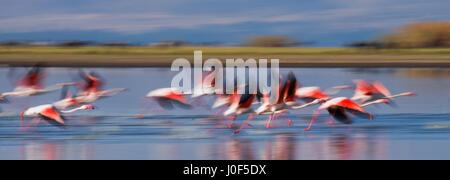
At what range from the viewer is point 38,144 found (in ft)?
33.6

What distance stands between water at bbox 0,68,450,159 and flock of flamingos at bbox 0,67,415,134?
17 centimetres

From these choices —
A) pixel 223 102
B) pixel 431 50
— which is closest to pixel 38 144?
pixel 223 102

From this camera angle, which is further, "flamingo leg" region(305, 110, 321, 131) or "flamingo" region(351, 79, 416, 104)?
"flamingo" region(351, 79, 416, 104)

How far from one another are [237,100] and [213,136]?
1.00 m

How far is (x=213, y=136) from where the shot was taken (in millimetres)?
10922

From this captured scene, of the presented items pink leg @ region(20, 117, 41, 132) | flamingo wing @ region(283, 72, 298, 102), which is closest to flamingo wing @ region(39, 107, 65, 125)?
pink leg @ region(20, 117, 41, 132)

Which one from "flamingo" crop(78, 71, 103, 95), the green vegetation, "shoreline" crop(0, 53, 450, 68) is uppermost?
the green vegetation

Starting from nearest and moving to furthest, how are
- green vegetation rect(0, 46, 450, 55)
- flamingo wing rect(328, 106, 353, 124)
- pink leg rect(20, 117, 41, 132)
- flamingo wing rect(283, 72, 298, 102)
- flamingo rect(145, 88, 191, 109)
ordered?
flamingo wing rect(283, 72, 298, 102), pink leg rect(20, 117, 41, 132), flamingo wing rect(328, 106, 353, 124), flamingo rect(145, 88, 191, 109), green vegetation rect(0, 46, 450, 55)

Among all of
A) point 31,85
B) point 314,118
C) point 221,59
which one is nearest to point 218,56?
point 221,59

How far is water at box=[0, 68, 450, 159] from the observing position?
956cm

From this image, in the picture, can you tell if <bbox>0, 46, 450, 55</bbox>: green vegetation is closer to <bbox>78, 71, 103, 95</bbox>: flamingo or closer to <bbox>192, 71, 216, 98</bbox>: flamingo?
<bbox>78, 71, 103, 95</bbox>: flamingo

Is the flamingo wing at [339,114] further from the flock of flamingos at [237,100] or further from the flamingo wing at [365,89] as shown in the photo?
the flamingo wing at [365,89]

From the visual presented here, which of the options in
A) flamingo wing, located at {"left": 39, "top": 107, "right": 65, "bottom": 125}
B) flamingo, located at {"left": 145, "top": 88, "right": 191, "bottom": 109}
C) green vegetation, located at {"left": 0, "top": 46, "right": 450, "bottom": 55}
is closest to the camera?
flamingo wing, located at {"left": 39, "top": 107, "right": 65, "bottom": 125}

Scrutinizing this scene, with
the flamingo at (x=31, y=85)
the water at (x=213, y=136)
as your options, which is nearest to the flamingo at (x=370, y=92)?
the water at (x=213, y=136)
